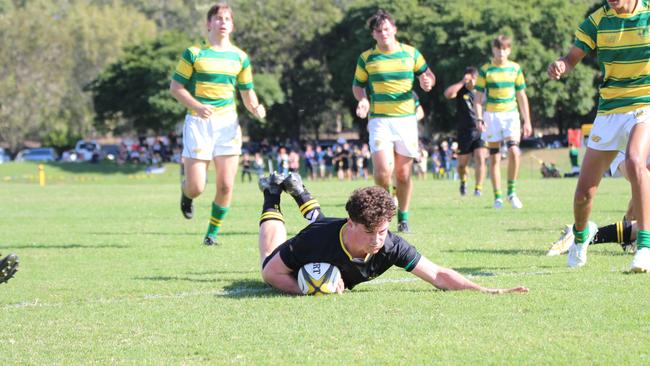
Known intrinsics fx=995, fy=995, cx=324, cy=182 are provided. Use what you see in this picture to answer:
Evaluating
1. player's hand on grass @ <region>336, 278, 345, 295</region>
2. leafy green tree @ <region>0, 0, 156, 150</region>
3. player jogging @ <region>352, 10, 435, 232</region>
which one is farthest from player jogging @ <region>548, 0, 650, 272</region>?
leafy green tree @ <region>0, 0, 156, 150</region>

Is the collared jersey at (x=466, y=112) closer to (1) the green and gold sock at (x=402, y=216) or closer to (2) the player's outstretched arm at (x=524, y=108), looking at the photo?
(2) the player's outstretched arm at (x=524, y=108)

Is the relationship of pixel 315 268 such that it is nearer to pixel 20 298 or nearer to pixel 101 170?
pixel 20 298

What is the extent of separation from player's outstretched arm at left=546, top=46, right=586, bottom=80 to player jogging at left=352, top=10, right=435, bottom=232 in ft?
13.5

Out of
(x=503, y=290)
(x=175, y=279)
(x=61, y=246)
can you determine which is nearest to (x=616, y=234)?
(x=503, y=290)

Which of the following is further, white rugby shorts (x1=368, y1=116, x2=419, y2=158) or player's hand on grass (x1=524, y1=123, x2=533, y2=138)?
player's hand on grass (x1=524, y1=123, x2=533, y2=138)

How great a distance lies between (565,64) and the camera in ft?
29.5

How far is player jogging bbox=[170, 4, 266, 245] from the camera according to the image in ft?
40.1

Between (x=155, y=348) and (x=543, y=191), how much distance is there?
19778 millimetres

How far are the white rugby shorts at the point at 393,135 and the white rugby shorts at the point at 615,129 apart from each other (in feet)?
15.1

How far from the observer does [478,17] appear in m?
67.5

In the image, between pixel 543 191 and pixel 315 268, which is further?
pixel 543 191

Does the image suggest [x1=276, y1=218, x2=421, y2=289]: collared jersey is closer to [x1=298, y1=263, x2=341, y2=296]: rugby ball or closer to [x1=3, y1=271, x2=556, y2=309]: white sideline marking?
[x1=298, y1=263, x2=341, y2=296]: rugby ball

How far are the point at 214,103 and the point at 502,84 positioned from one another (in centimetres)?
814

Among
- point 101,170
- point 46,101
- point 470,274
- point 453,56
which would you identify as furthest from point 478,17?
point 470,274
